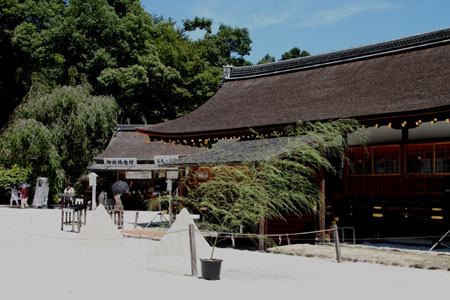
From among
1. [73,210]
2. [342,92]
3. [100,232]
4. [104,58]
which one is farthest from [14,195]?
[342,92]

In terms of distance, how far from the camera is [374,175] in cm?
1462

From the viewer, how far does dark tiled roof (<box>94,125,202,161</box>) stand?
30.2 metres

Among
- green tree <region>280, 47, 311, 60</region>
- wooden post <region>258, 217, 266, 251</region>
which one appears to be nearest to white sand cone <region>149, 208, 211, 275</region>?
wooden post <region>258, 217, 266, 251</region>

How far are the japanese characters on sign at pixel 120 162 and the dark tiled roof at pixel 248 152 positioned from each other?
46.4 feet

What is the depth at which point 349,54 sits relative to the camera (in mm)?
17781

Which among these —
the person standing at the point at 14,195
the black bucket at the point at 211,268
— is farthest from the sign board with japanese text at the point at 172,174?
the person standing at the point at 14,195

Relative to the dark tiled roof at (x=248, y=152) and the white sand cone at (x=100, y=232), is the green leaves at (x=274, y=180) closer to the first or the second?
the dark tiled roof at (x=248, y=152)

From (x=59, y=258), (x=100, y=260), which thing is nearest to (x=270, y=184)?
(x=100, y=260)

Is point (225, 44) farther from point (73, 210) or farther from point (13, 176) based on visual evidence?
point (73, 210)

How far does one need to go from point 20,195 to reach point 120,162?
599cm

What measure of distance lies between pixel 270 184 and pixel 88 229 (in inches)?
196

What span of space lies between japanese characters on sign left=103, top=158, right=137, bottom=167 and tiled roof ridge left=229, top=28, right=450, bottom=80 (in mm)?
9473

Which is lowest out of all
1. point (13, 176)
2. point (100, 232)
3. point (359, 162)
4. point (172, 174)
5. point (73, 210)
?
point (100, 232)

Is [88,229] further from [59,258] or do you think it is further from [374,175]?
[374,175]
